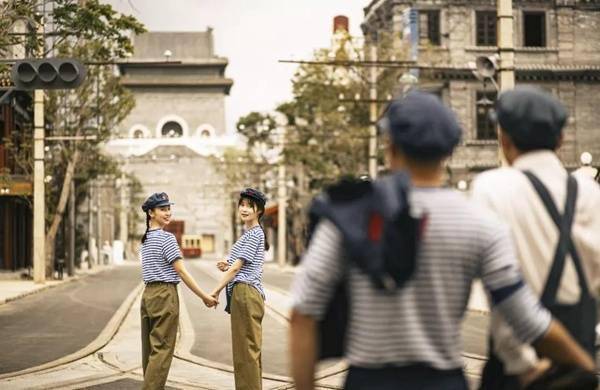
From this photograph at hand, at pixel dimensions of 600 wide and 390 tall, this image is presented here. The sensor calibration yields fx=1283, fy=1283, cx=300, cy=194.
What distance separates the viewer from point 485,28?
5034 cm

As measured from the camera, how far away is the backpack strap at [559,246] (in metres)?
4.66

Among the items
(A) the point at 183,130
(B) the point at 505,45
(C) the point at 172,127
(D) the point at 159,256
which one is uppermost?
(C) the point at 172,127

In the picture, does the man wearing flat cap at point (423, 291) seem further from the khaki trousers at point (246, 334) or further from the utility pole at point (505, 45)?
the utility pole at point (505, 45)

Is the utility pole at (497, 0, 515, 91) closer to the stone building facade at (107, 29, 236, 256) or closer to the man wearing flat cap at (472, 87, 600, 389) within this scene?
the man wearing flat cap at (472, 87, 600, 389)

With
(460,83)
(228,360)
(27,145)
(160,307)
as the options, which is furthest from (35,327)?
(460,83)

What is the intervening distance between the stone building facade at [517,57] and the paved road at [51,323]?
16.6m

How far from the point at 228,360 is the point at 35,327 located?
7.57 metres

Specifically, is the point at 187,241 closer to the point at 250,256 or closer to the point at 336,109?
the point at 336,109

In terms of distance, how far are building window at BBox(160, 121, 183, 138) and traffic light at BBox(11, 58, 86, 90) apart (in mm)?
104980

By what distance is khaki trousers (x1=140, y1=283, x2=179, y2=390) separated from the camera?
10.5 metres

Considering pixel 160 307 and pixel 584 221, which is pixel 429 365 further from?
pixel 160 307

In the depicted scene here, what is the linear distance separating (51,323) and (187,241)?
83.1 meters

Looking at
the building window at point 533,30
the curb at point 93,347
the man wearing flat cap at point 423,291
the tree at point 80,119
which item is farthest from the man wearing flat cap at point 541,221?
the building window at point 533,30

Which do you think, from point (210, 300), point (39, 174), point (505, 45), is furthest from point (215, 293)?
point (39, 174)
